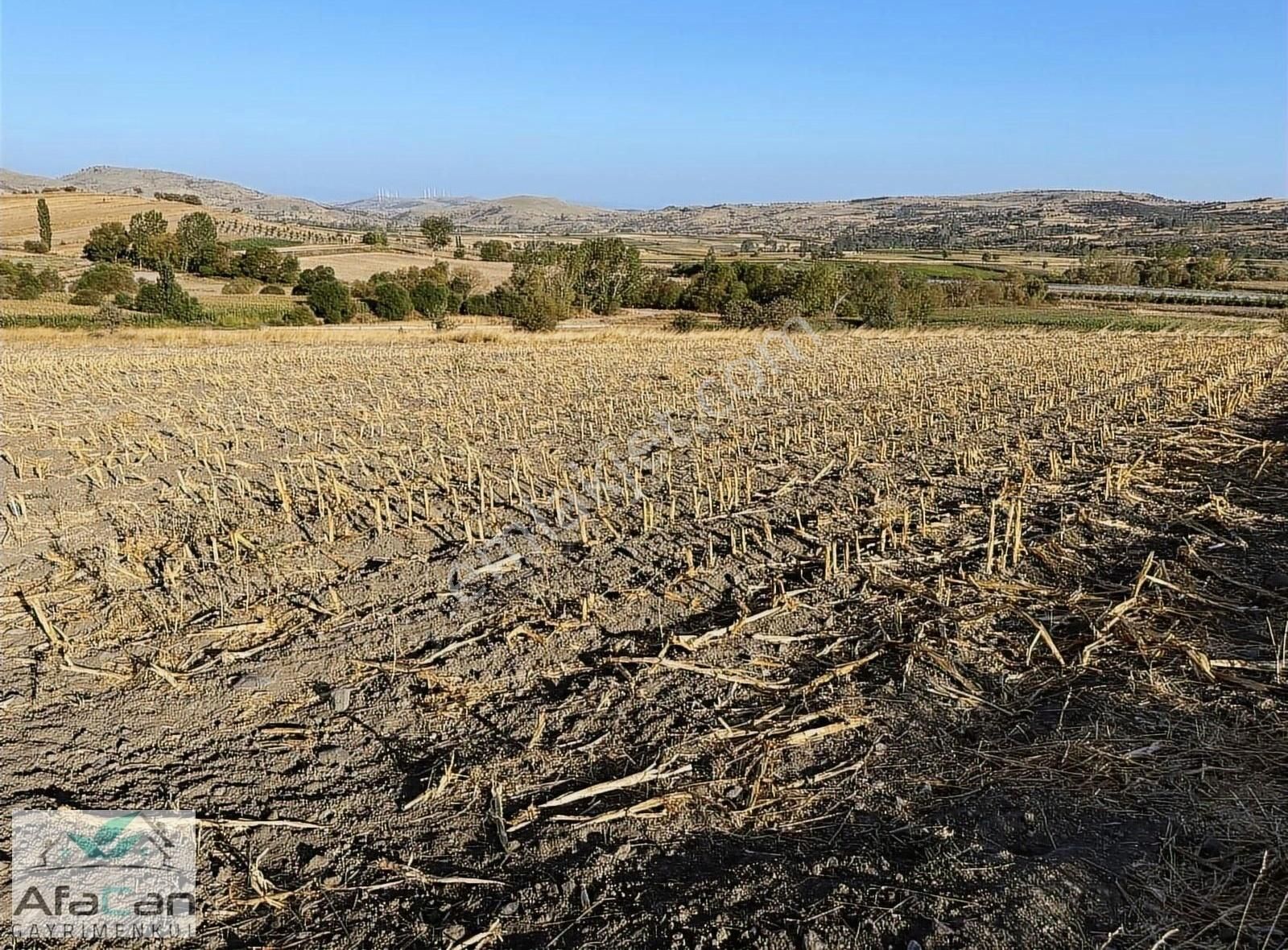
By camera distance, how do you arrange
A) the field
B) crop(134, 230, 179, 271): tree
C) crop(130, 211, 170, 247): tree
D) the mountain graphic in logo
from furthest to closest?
the field, crop(130, 211, 170, 247): tree, crop(134, 230, 179, 271): tree, the mountain graphic in logo

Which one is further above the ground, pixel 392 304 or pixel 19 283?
pixel 19 283

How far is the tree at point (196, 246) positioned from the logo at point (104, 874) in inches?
2999

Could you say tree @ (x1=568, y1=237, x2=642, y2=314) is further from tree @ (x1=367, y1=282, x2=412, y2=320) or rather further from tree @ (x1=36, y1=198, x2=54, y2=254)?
tree @ (x1=36, y1=198, x2=54, y2=254)

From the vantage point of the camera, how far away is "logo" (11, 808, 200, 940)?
3.63 metres

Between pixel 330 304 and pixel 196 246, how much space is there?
33722 millimetres

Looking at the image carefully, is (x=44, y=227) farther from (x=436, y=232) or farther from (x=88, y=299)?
(x=88, y=299)

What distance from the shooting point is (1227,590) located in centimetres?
638

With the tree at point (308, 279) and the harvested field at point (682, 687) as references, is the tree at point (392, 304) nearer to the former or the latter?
the tree at point (308, 279)

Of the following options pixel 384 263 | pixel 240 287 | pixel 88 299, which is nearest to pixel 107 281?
pixel 88 299

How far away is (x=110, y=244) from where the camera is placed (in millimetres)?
72000

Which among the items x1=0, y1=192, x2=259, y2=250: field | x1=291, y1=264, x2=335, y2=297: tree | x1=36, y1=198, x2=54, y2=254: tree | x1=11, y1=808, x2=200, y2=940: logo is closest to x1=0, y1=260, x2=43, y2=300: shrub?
→ x1=291, y1=264, x2=335, y2=297: tree

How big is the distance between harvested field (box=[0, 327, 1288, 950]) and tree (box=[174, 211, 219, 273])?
6682 centimetres

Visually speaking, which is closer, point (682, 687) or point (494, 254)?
point (682, 687)

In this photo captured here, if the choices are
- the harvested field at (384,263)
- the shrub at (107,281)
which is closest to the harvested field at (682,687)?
the shrub at (107,281)
